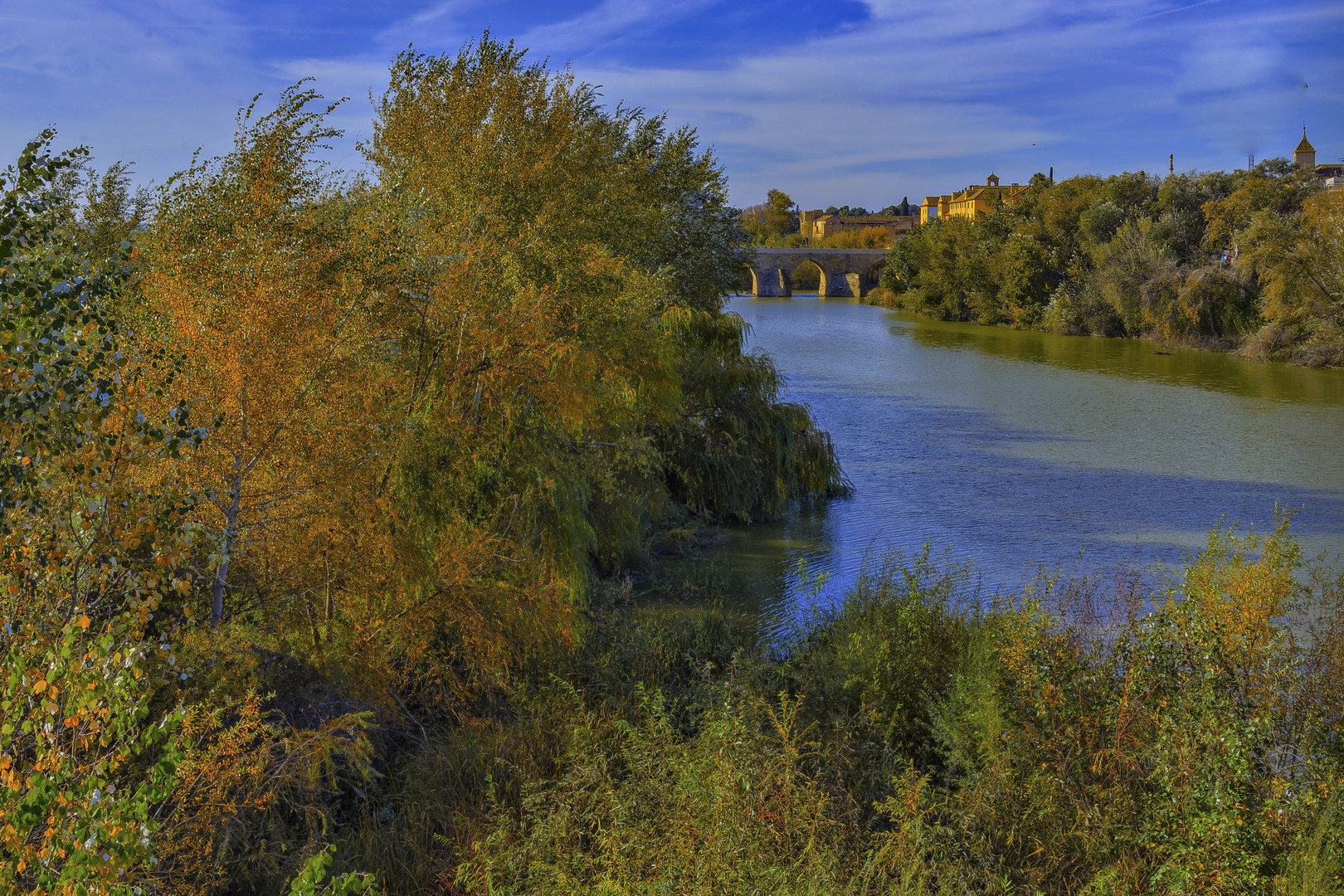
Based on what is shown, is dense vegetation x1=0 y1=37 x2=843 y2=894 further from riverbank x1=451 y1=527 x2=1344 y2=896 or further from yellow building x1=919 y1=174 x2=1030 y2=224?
yellow building x1=919 y1=174 x2=1030 y2=224

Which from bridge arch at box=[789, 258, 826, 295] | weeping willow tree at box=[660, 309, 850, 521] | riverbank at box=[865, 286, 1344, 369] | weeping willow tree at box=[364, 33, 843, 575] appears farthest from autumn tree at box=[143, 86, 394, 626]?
bridge arch at box=[789, 258, 826, 295]

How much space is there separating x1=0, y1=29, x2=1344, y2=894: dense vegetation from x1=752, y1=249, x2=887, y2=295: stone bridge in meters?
68.3

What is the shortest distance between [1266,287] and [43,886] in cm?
3917

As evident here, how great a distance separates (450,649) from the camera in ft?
25.5

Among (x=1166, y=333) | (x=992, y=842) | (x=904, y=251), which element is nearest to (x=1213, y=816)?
(x=992, y=842)

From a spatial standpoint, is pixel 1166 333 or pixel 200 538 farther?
pixel 1166 333

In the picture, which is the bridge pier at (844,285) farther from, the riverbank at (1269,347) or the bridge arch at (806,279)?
the riverbank at (1269,347)

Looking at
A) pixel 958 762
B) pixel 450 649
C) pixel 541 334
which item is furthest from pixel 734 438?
pixel 958 762

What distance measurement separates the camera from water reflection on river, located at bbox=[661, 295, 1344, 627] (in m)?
13.4

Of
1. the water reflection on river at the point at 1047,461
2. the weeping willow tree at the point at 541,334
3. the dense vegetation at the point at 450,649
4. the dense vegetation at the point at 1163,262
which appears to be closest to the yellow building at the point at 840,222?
the dense vegetation at the point at 1163,262

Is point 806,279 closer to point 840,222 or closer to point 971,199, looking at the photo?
point 971,199

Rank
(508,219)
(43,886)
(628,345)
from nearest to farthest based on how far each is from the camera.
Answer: (43,886) < (508,219) < (628,345)

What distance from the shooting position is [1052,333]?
45500 millimetres

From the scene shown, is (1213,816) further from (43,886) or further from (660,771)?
(43,886)
